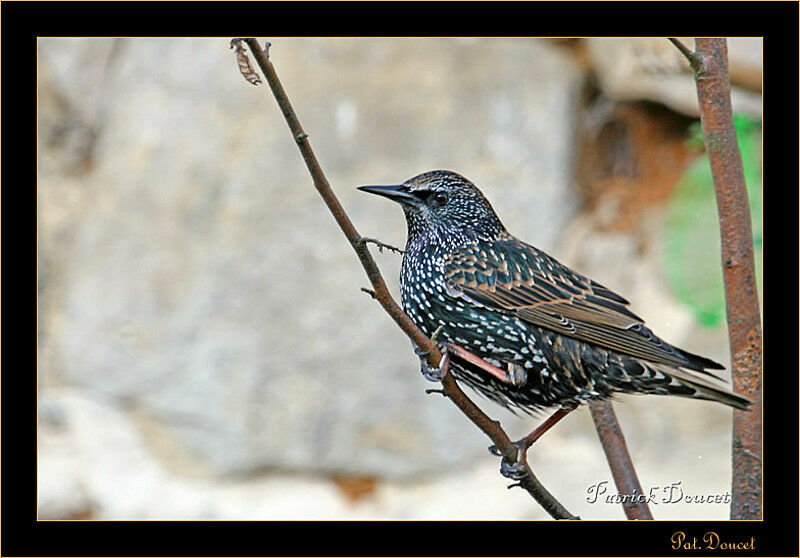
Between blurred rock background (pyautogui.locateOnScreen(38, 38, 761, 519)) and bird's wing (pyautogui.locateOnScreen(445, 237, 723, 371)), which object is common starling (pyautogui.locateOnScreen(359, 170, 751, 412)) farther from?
blurred rock background (pyautogui.locateOnScreen(38, 38, 761, 519))

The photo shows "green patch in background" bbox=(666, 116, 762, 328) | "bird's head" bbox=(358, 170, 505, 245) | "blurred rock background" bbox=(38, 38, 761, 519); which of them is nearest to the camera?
"bird's head" bbox=(358, 170, 505, 245)

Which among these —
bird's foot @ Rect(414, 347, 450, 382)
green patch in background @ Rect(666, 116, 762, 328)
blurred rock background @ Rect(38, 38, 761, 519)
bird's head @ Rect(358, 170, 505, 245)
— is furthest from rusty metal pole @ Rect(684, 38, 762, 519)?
blurred rock background @ Rect(38, 38, 761, 519)

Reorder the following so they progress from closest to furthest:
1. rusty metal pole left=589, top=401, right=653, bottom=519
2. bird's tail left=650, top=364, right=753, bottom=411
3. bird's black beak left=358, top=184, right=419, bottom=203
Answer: bird's tail left=650, top=364, right=753, bottom=411
rusty metal pole left=589, top=401, right=653, bottom=519
bird's black beak left=358, top=184, right=419, bottom=203

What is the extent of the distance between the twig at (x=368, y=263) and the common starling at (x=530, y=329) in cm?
42

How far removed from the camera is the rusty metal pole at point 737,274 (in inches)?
110

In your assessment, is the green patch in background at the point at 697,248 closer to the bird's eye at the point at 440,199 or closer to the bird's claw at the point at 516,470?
the bird's eye at the point at 440,199

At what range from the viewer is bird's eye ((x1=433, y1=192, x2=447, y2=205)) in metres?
3.56

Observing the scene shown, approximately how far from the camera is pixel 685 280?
5.65 metres

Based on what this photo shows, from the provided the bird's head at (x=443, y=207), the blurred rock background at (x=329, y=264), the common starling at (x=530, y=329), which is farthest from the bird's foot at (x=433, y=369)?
the blurred rock background at (x=329, y=264)

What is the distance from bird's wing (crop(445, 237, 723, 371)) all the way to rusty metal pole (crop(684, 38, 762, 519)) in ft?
0.78

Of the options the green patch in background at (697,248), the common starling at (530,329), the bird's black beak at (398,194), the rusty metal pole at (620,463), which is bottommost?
the rusty metal pole at (620,463)

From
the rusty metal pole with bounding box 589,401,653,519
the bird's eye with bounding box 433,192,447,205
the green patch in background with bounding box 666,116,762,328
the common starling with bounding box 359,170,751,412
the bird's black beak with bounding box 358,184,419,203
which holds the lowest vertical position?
the rusty metal pole with bounding box 589,401,653,519

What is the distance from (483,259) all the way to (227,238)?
2897 millimetres

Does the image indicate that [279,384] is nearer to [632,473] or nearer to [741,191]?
[632,473]
